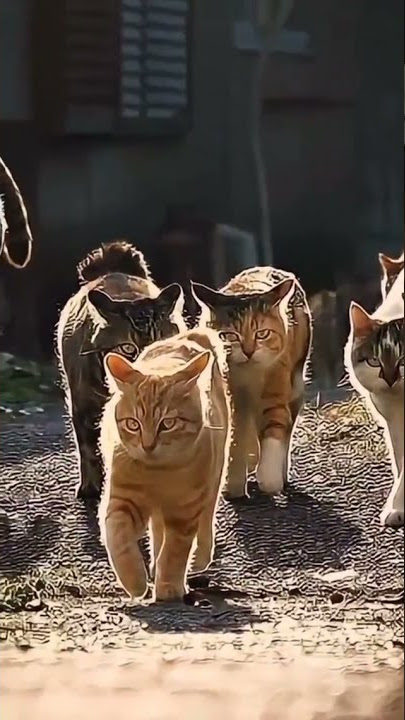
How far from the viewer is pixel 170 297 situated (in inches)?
41.3

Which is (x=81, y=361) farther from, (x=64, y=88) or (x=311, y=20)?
(x=311, y=20)

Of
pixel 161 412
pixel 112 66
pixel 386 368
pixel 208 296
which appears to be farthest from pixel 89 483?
pixel 112 66

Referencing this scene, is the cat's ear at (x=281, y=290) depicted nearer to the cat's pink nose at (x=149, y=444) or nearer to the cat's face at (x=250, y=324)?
the cat's face at (x=250, y=324)

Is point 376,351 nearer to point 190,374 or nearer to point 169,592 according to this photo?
point 190,374

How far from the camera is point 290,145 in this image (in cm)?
100

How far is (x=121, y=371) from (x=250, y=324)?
14cm

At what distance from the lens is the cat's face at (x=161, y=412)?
0.99 metres

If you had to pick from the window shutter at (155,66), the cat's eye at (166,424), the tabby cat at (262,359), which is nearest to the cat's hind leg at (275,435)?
the tabby cat at (262,359)

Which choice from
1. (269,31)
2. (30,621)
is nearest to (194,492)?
(30,621)

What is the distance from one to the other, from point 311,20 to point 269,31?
0.04 m

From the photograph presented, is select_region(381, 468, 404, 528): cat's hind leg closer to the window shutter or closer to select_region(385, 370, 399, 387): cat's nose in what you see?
select_region(385, 370, 399, 387): cat's nose

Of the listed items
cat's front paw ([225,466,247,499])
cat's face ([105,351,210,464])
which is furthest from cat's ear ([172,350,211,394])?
cat's front paw ([225,466,247,499])

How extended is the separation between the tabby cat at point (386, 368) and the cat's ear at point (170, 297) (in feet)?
0.60

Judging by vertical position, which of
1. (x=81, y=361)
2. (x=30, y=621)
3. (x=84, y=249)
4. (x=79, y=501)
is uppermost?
(x=84, y=249)
